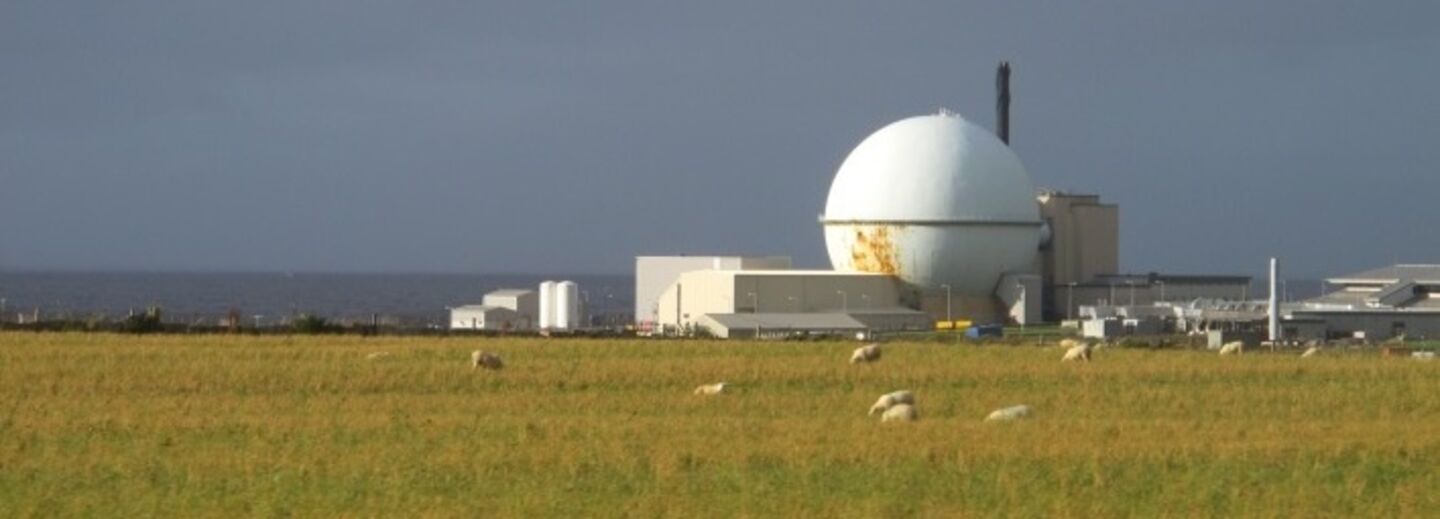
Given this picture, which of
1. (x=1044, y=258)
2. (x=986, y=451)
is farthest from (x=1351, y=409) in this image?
(x=1044, y=258)

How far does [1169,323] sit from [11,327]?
33464 mm

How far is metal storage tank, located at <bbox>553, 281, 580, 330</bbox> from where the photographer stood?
77438 mm

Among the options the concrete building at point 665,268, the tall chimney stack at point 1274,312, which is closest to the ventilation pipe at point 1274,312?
the tall chimney stack at point 1274,312

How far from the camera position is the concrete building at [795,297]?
69.1 m

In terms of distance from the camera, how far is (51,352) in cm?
4016

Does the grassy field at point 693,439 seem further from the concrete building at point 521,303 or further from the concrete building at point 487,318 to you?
the concrete building at point 521,303

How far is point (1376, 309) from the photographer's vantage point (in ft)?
232

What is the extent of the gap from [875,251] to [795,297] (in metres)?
3.60

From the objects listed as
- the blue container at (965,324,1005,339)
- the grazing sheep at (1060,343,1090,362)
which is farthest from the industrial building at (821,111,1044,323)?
the grazing sheep at (1060,343,1090,362)

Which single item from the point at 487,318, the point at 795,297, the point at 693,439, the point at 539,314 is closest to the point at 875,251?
the point at 795,297

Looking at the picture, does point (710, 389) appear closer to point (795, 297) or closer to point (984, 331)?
point (984, 331)

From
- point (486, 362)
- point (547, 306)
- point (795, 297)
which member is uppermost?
point (795, 297)

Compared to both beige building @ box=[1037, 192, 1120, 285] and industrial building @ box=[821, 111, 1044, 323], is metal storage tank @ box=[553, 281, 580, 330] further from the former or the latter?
beige building @ box=[1037, 192, 1120, 285]

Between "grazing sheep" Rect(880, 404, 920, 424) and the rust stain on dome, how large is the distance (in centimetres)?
4521
